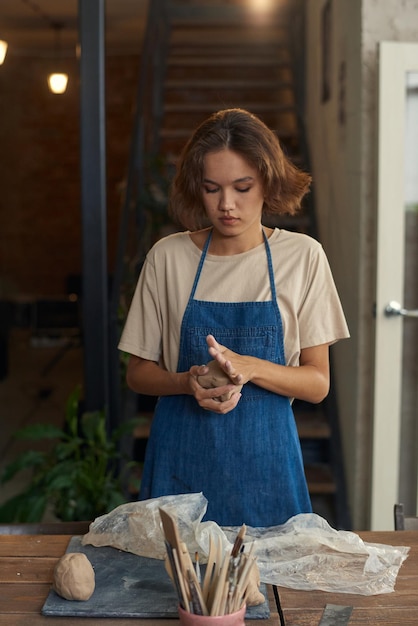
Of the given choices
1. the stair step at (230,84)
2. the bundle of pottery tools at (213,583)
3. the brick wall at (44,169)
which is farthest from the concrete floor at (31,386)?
the bundle of pottery tools at (213,583)

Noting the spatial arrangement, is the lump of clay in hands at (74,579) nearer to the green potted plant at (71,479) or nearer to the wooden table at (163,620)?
the wooden table at (163,620)

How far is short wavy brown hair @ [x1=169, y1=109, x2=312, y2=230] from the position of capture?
6.32 feet

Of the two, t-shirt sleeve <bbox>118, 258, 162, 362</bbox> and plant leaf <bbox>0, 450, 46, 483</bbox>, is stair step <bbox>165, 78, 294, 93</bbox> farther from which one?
t-shirt sleeve <bbox>118, 258, 162, 362</bbox>

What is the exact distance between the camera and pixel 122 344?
2090 millimetres

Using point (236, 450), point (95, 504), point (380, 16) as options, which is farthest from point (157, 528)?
point (380, 16)

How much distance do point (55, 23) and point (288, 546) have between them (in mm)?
8243

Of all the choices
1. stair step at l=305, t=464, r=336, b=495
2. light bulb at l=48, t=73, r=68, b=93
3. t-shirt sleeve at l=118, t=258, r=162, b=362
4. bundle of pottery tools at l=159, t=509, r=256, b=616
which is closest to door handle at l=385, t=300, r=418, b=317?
stair step at l=305, t=464, r=336, b=495

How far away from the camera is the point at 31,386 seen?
7934 millimetres

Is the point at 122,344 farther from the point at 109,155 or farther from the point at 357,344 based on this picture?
the point at 109,155

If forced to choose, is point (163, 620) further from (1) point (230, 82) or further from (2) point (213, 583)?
(1) point (230, 82)

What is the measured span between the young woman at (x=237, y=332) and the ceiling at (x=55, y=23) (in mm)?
6380

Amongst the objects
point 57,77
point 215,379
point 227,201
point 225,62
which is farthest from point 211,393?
point 57,77

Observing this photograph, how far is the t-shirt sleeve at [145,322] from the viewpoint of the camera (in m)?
2.10

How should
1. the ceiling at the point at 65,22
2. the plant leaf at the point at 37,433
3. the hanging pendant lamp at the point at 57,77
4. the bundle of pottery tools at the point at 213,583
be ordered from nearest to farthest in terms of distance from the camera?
the bundle of pottery tools at the point at 213,583, the plant leaf at the point at 37,433, the ceiling at the point at 65,22, the hanging pendant lamp at the point at 57,77
